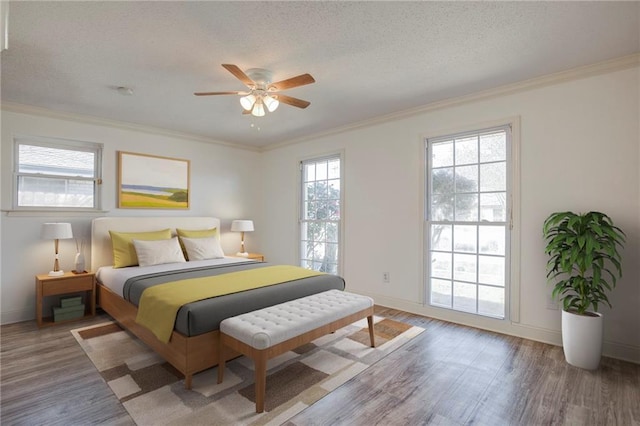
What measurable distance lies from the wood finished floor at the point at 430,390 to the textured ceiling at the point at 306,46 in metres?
2.54

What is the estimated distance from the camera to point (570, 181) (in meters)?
2.92

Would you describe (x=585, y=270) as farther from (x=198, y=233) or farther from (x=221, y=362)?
(x=198, y=233)

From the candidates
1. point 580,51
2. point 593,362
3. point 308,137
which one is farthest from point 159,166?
point 593,362

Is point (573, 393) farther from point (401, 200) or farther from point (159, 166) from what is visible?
point (159, 166)

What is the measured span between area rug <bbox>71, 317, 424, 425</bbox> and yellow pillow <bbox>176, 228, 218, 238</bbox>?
160cm

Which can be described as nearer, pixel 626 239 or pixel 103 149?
pixel 626 239

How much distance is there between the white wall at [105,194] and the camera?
3.66 metres

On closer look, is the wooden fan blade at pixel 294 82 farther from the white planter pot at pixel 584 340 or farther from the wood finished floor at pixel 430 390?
the white planter pot at pixel 584 340

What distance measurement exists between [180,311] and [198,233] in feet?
8.40

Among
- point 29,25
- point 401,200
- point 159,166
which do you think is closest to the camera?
point 29,25

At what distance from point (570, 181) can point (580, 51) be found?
3.62 feet

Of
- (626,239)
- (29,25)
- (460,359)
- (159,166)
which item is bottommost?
(460,359)

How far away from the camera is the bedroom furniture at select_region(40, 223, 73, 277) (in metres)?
3.60

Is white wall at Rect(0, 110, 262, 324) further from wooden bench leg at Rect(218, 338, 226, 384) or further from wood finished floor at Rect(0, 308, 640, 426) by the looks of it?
wooden bench leg at Rect(218, 338, 226, 384)
